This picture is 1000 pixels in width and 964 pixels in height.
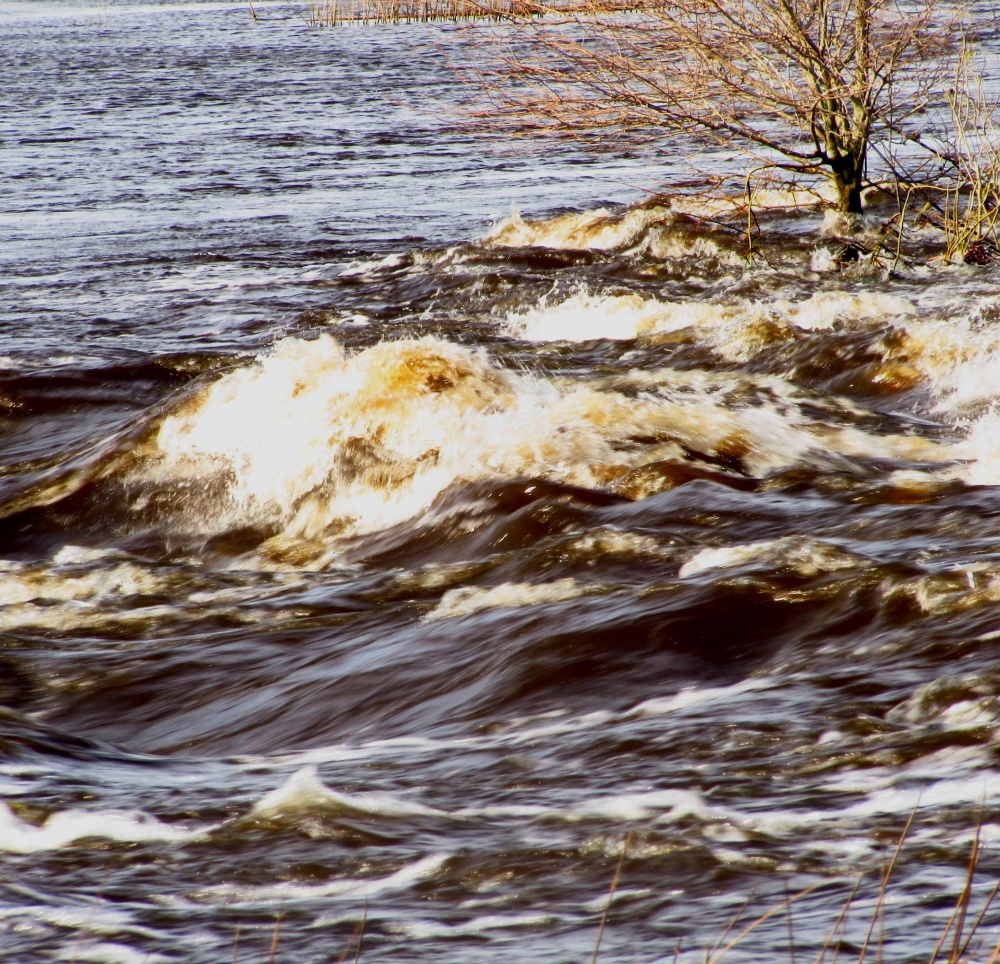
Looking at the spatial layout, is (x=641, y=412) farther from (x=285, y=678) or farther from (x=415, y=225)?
(x=415, y=225)

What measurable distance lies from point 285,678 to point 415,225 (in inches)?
529

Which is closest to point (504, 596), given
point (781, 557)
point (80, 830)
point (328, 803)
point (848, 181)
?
point (781, 557)

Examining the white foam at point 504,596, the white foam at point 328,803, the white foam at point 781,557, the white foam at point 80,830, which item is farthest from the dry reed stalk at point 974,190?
the white foam at point 80,830

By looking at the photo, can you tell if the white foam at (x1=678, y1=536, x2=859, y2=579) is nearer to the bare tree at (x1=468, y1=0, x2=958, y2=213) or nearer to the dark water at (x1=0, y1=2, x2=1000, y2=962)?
the dark water at (x1=0, y1=2, x2=1000, y2=962)

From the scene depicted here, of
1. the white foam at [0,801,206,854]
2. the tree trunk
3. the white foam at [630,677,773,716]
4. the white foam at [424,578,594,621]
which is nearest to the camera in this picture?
the white foam at [0,801,206,854]

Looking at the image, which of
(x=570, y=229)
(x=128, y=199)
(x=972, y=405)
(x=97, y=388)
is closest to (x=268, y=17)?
(x=128, y=199)

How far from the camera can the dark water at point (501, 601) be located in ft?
10.4

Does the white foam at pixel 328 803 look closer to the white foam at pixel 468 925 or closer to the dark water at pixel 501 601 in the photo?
the dark water at pixel 501 601

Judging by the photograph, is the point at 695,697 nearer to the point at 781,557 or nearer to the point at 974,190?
the point at 781,557

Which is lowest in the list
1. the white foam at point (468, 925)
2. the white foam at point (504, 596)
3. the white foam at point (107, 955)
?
the white foam at point (504, 596)

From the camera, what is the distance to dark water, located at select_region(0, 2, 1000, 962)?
3180 millimetres

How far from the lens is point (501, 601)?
231 inches

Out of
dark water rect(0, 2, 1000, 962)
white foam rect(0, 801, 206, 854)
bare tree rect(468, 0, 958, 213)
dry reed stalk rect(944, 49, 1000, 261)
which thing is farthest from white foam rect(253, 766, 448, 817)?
bare tree rect(468, 0, 958, 213)

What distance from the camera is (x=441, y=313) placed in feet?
44.9
